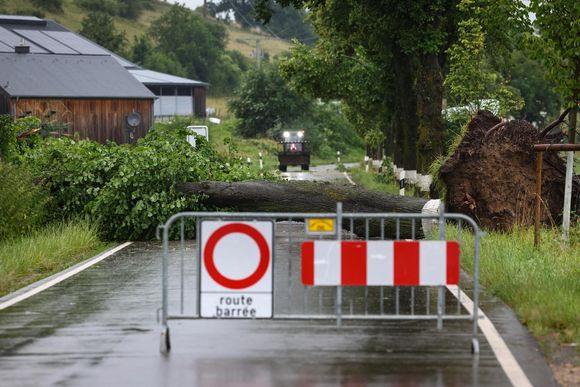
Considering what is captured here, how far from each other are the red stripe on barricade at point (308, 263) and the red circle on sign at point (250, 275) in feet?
1.05

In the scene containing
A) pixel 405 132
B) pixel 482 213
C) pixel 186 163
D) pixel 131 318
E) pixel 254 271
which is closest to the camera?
pixel 254 271

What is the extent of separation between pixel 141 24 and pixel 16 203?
141843 mm

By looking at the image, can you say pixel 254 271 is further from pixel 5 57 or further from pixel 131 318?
pixel 5 57

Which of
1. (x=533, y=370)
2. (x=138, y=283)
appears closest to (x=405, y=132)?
(x=138, y=283)

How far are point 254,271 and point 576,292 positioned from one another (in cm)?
383

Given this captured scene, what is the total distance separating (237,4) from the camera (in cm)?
19238

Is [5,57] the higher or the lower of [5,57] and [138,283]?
the higher

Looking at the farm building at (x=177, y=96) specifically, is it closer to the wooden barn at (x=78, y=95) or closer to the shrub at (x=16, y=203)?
the wooden barn at (x=78, y=95)

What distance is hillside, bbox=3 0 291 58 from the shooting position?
5300 inches

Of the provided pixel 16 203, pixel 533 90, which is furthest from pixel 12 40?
pixel 16 203

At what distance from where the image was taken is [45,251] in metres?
17.4

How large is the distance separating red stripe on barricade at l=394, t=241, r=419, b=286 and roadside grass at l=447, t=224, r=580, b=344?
51.5 inches

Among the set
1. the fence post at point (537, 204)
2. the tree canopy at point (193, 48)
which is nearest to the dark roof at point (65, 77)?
the fence post at point (537, 204)

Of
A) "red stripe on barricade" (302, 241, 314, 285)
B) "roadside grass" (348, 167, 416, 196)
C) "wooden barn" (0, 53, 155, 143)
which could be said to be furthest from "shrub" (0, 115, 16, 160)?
"wooden barn" (0, 53, 155, 143)
